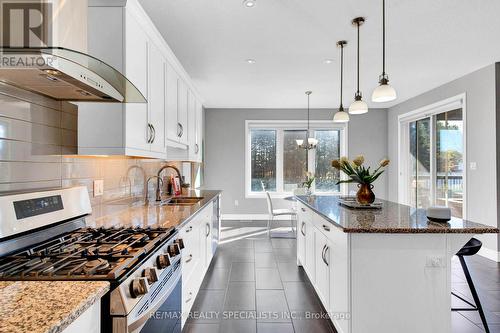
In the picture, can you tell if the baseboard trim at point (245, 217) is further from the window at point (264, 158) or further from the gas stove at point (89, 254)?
the gas stove at point (89, 254)

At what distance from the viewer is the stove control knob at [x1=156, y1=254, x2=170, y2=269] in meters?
1.31

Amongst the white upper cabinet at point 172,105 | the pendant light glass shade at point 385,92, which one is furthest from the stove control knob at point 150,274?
the pendant light glass shade at point 385,92

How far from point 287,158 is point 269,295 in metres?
4.27

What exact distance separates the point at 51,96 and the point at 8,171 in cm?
49

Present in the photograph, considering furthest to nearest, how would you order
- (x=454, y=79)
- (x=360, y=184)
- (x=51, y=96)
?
(x=454, y=79), (x=360, y=184), (x=51, y=96)

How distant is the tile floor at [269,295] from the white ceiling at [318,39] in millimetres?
2570

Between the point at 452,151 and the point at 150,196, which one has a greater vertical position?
the point at 452,151

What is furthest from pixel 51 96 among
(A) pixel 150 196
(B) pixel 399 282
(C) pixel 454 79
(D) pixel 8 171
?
(C) pixel 454 79

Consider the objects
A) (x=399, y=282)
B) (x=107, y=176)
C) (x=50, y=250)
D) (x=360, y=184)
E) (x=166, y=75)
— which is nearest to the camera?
(x=50, y=250)

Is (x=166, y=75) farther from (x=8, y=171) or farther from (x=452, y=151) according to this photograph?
(x=452, y=151)

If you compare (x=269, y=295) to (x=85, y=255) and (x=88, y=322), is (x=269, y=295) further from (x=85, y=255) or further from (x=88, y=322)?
(x=88, y=322)

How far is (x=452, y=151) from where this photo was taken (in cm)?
466

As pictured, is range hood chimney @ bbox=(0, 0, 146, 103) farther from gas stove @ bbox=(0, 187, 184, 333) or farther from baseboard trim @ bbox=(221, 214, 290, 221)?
baseboard trim @ bbox=(221, 214, 290, 221)

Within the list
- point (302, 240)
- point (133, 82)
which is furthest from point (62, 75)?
point (302, 240)
